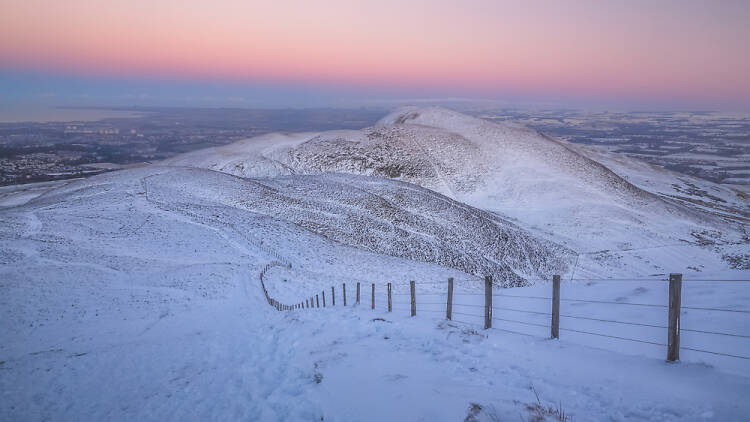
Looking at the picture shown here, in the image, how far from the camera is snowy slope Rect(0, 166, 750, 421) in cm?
568

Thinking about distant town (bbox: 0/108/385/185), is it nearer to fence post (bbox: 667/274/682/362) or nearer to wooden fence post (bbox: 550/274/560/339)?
wooden fence post (bbox: 550/274/560/339)

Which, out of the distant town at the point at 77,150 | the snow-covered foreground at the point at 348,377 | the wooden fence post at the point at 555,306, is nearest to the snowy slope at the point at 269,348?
the snow-covered foreground at the point at 348,377

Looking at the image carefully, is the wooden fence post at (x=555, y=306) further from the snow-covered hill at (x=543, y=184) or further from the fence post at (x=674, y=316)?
the snow-covered hill at (x=543, y=184)

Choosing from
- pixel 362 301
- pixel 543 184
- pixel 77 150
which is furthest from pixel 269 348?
pixel 77 150

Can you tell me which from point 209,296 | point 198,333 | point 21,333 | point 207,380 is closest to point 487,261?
point 209,296

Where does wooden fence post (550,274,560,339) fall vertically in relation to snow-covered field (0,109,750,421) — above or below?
above

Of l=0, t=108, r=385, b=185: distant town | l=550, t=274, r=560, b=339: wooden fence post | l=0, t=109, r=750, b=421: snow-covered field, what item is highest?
l=0, t=108, r=385, b=185: distant town

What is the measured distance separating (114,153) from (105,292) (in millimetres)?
138272

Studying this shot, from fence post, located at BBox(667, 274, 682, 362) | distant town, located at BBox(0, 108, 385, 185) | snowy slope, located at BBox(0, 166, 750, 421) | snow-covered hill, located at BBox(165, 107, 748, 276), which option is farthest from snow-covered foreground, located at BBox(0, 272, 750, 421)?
distant town, located at BBox(0, 108, 385, 185)

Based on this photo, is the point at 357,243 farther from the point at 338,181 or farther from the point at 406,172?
the point at 406,172

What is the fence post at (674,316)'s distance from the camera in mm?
5863

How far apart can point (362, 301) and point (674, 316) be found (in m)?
13.5

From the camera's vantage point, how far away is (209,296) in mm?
20781

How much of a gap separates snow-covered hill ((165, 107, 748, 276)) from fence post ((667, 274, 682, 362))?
104 ft
